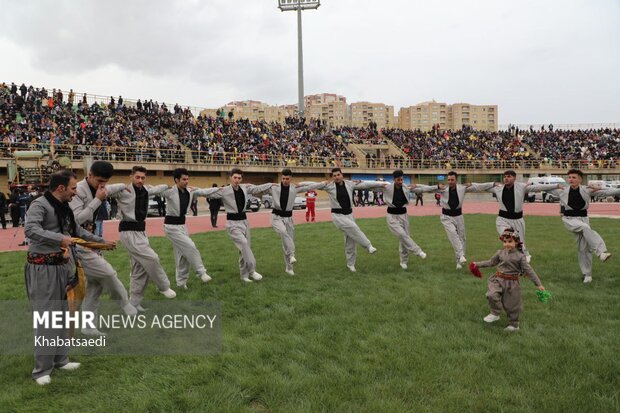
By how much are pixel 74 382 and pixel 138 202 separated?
2872 millimetres

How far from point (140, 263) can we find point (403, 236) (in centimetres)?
498

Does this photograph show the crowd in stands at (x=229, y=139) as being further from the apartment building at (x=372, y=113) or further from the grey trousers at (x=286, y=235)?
the apartment building at (x=372, y=113)

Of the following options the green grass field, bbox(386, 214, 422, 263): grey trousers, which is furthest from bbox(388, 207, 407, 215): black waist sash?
the green grass field

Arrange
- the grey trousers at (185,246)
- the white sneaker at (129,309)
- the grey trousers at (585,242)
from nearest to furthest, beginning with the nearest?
1. the white sneaker at (129,309)
2. the grey trousers at (185,246)
3. the grey trousers at (585,242)

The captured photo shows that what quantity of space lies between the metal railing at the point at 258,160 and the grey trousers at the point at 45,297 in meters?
16.0

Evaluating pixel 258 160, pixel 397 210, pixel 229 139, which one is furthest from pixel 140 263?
pixel 229 139

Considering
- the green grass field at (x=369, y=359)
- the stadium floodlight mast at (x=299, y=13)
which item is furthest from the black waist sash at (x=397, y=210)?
the stadium floodlight mast at (x=299, y=13)

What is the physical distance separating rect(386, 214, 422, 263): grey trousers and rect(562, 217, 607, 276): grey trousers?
2757 mm

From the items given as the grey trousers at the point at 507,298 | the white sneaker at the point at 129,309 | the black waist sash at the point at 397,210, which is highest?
the black waist sash at the point at 397,210

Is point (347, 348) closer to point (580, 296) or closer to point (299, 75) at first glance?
point (580, 296)

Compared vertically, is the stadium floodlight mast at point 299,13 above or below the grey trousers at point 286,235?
above

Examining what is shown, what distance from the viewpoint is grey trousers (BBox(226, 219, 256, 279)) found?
26.0ft

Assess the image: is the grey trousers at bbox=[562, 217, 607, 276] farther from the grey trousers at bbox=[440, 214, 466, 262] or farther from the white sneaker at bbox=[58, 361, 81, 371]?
the white sneaker at bbox=[58, 361, 81, 371]

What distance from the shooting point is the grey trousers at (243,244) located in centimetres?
793
